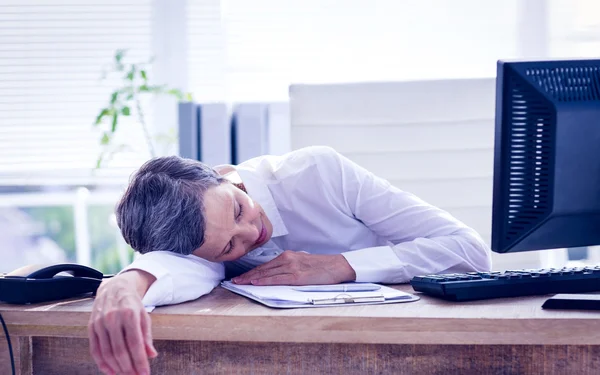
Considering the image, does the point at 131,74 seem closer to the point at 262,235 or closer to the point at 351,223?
the point at 351,223

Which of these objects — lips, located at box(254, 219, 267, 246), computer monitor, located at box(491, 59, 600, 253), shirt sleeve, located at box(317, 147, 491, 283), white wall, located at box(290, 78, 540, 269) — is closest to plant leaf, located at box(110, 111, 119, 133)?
white wall, located at box(290, 78, 540, 269)

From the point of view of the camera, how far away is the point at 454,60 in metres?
3.50

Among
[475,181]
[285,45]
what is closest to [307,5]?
[285,45]

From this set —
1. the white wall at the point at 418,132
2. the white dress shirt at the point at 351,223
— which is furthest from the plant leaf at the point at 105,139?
the white dress shirt at the point at 351,223

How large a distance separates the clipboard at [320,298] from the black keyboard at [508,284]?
0.14 feet

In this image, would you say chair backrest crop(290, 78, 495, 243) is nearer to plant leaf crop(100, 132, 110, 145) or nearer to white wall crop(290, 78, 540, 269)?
white wall crop(290, 78, 540, 269)

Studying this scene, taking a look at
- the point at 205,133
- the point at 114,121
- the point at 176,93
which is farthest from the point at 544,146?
the point at 114,121

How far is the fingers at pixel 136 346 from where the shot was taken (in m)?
0.87

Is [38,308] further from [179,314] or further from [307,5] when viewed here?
[307,5]

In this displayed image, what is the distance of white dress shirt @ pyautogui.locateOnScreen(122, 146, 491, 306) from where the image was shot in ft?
4.29

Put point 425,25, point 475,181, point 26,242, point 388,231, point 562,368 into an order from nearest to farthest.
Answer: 1. point 562,368
2. point 388,231
3. point 475,181
4. point 425,25
5. point 26,242

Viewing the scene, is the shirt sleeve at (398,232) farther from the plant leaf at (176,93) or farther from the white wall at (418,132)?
the plant leaf at (176,93)

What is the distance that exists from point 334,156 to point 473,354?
2.09ft

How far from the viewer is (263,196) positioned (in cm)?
152
